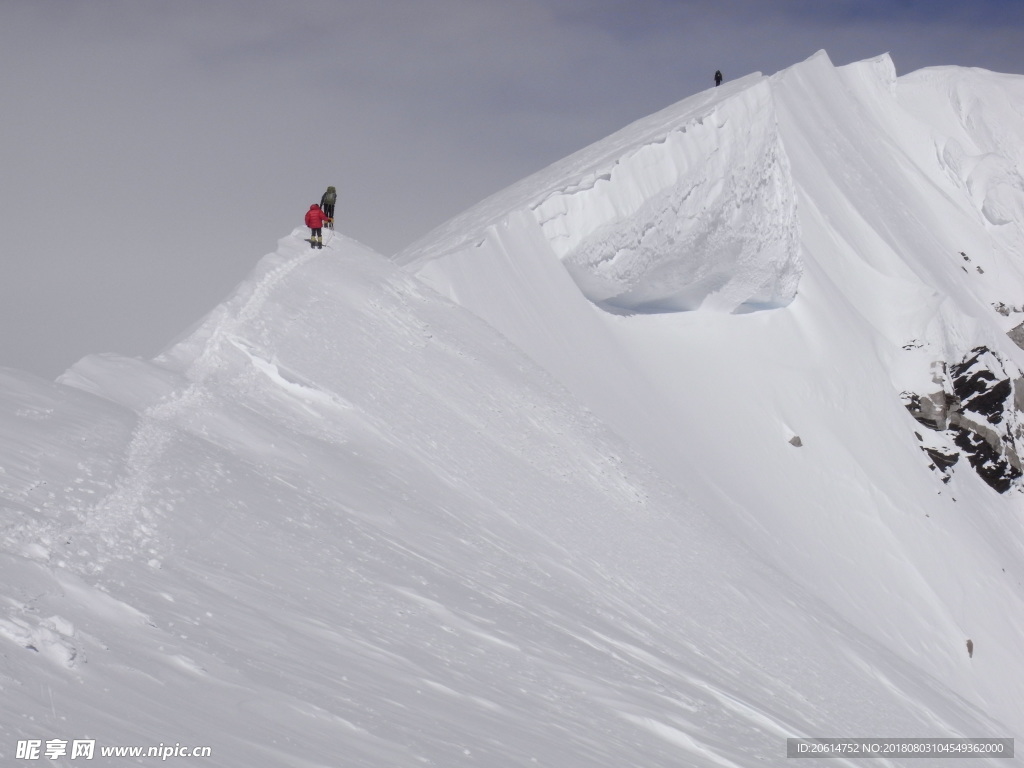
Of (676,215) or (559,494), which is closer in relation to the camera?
(559,494)

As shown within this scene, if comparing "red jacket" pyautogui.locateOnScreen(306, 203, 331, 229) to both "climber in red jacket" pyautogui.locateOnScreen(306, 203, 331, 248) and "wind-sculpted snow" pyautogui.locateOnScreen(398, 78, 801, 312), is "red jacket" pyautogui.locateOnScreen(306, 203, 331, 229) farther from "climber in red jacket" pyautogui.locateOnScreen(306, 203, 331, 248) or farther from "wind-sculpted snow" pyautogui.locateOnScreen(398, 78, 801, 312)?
"wind-sculpted snow" pyautogui.locateOnScreen(398, 78, 801, 312)

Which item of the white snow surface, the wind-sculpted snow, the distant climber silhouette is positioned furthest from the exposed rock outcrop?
the distant climber silhouette

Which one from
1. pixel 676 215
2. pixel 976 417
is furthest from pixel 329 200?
pixel 976 417

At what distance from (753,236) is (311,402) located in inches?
641

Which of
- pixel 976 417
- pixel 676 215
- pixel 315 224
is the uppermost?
pixel 676 215

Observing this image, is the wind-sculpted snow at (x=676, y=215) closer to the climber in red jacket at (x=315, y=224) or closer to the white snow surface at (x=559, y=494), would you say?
the white snow surface at (x=559, y=494)

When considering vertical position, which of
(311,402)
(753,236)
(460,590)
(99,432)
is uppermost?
(753,236)

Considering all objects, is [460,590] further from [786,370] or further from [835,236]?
[835,236]

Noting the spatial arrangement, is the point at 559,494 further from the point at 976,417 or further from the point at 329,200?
the point at 976,417

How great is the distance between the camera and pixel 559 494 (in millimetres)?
16234

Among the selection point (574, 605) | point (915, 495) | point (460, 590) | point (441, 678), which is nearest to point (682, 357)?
point (915, 495)

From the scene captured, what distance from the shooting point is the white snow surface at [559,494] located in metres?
6.58

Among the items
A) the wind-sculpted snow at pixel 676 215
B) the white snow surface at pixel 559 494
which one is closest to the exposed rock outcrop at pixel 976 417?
the white snow surface at pixel 559 494

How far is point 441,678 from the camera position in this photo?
7.62 meters
